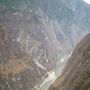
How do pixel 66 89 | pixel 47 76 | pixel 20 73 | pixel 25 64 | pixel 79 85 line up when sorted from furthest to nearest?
pixel 47 76
pixel 25 64
pixel 20 73
pixel 66 89
pixel 79 85

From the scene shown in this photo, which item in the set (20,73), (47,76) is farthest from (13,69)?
(47,76)

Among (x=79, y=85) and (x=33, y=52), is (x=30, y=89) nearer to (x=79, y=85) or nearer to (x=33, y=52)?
(x=33, y=52)

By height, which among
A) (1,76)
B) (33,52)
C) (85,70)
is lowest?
(1,76)

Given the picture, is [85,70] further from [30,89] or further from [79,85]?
[30,89]

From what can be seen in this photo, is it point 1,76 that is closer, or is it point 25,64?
point 1,76

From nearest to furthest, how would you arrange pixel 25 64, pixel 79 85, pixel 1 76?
1. pixel 79 85
2. pixel 1 76
3. pixel 25 64

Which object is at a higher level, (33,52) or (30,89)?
(33,52)

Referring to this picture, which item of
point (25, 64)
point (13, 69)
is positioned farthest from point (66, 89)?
point (25, 64)

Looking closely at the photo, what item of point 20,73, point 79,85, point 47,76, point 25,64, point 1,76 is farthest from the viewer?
point 47,76

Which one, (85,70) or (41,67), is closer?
(85,70)
